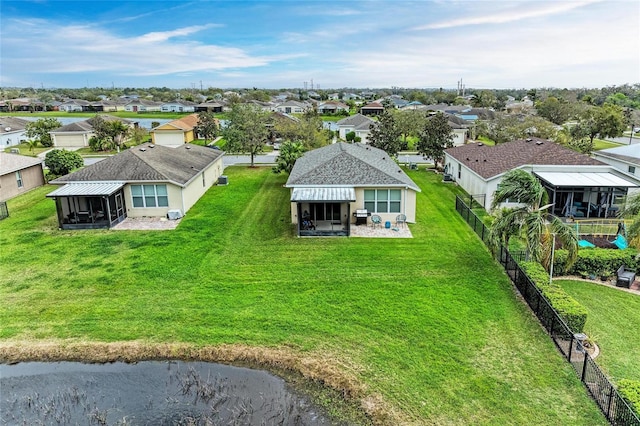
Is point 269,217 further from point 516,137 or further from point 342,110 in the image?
point 342,110

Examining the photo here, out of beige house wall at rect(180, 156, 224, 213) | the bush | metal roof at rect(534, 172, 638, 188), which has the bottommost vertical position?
the bush

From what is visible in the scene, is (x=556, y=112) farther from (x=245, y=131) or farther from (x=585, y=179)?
(x=245, y=131)

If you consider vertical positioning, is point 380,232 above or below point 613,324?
Result: above

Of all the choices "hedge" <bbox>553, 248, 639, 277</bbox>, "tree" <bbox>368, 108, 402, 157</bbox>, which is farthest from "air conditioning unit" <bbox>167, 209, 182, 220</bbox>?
"tree" <bbox>368, 108, 402, 157</bbox>

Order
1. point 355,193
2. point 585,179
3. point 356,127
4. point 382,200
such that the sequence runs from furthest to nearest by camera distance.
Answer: point 356,127
point 585,179
point 382,200
point 355,193

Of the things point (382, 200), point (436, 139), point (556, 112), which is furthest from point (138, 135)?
point (556, 112)

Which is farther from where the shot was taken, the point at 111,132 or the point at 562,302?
the point at 111,132

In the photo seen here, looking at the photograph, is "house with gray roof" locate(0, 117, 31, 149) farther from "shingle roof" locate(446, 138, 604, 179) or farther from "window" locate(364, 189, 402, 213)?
"shingle roof" locate(446, 138, 604, 179)
